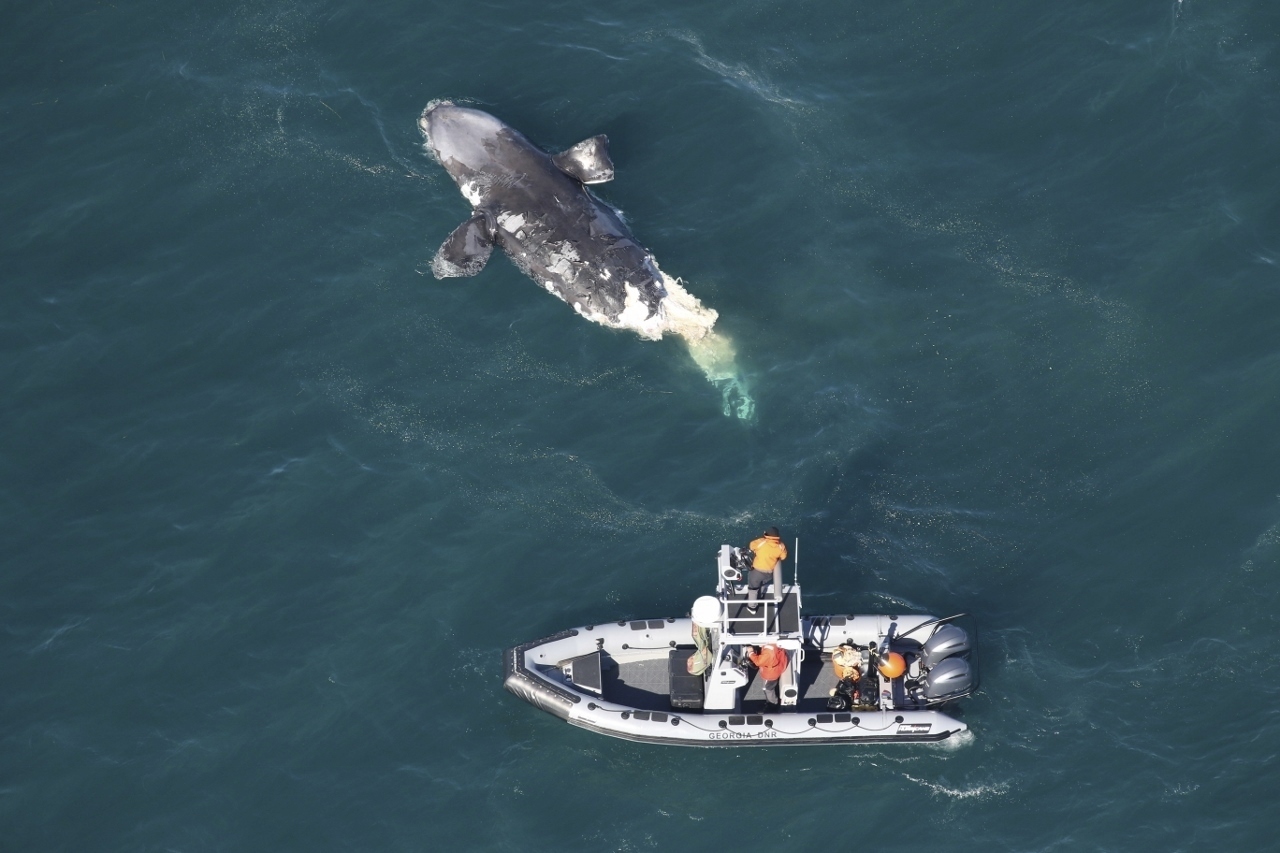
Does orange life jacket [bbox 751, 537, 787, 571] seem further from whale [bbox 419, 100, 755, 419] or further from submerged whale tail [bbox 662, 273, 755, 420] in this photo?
submerged whale tail [bbox 662, 273, 755, 420]

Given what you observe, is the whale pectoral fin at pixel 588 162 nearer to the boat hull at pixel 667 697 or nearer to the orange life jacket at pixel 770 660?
the boat hull at pixel 667 697

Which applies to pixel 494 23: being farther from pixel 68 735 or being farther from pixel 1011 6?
pixel 68 735

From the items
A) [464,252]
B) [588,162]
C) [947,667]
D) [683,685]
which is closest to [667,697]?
[683,685]

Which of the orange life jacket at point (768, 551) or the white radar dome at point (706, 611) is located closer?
the white radar dome at point (706, 611)

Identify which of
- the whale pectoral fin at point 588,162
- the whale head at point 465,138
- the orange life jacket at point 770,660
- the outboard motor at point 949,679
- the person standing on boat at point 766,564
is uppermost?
the whale head at point 465,138

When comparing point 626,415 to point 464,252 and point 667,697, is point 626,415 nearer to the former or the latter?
point 464,252

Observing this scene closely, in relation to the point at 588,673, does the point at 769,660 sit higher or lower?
lower

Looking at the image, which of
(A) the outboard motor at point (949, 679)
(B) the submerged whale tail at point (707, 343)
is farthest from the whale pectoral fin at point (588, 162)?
(A) the outboard motor at point (949, 679)
